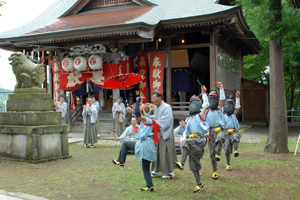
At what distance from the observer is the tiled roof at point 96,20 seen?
1375 cm

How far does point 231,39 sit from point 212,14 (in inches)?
236

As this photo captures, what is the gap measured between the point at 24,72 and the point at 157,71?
23.9ft

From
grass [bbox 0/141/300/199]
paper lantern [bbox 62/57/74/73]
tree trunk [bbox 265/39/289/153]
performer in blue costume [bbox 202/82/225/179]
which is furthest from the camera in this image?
paper lantern [bbox 62/57/74/73]

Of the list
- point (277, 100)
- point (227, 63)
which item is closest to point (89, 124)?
point (277, 100)

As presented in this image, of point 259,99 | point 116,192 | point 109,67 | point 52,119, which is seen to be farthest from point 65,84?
point 259,99

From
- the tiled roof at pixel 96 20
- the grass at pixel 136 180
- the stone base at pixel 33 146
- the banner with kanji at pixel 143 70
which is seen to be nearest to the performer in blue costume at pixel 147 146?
the grass at pixel 136 180

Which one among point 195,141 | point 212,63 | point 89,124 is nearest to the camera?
point 195,141

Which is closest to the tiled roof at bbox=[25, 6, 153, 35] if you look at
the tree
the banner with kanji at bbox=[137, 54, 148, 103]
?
the banner with kanji at bbox=[137, 54, 148, 103]

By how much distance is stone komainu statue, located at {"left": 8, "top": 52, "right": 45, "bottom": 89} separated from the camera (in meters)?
8.40

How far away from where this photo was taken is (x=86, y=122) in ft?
36.5

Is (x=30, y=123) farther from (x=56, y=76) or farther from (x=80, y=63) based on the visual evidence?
(x=56, y=76)

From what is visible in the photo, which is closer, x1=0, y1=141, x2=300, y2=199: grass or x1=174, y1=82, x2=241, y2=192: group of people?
x1=0, y1=141, x2=300, y2=199: grass

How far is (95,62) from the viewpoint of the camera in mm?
14312

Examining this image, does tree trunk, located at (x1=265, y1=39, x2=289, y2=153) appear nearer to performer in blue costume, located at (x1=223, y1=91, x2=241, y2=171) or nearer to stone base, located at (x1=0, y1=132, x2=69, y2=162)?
performer in blue costume, located at (x1=223, y1=91, x2=241, y2=171)
